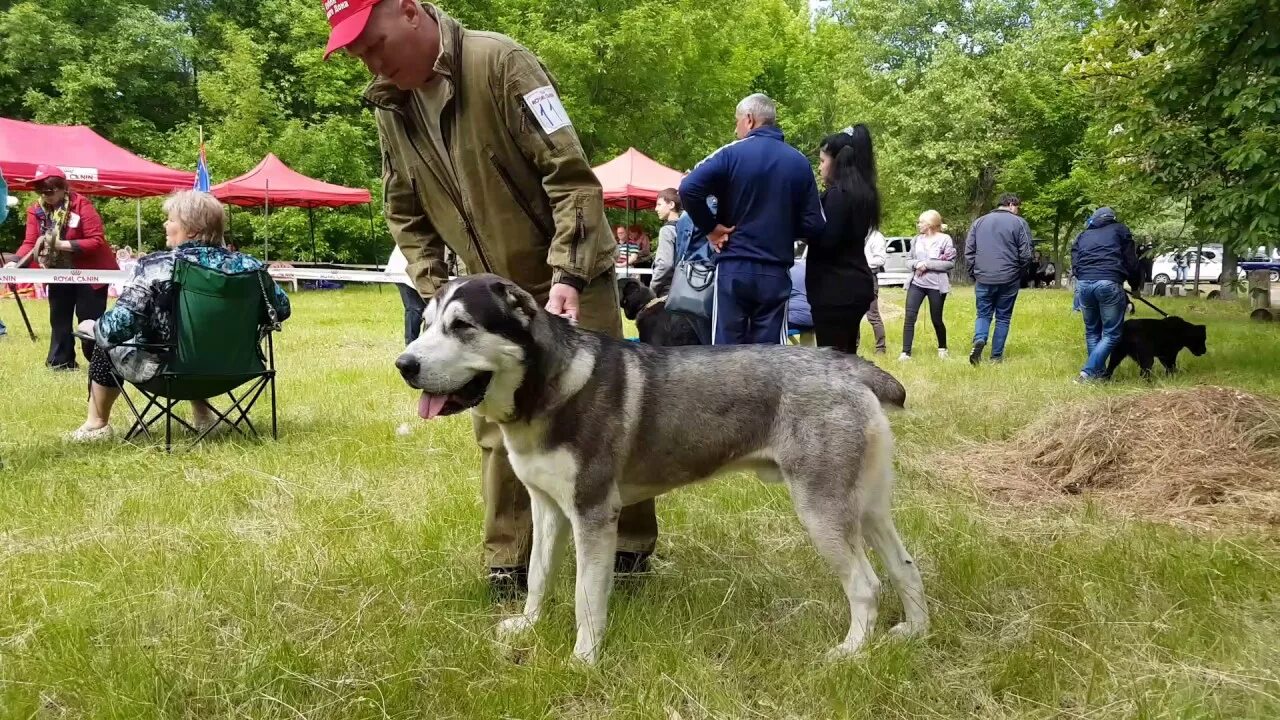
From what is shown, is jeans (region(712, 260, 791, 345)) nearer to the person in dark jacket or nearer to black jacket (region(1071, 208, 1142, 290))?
the person in dark jacket

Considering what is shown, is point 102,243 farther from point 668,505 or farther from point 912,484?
point 912,484

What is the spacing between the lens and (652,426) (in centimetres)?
291

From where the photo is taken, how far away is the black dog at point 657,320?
689cm

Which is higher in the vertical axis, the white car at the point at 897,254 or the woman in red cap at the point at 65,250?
the white car at the point at 897,254

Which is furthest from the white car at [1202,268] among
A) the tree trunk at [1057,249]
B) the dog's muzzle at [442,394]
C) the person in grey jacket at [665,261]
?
the dog's muzzle at [442,394]

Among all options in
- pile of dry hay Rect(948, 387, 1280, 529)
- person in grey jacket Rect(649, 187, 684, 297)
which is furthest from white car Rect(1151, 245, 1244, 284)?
pile of dry hay Rect(948, 387, 1280, 529)

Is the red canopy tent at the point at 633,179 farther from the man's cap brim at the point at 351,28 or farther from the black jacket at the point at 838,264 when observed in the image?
the man's cap brim at the point at 351,28

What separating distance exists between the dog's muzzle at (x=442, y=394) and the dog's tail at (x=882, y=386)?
4.34 feet

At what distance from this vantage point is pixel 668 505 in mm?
4422

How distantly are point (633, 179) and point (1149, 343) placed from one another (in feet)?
35.1

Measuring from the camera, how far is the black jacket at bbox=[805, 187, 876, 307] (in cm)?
552

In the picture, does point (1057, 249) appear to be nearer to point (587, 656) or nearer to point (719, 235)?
point (719, 235)

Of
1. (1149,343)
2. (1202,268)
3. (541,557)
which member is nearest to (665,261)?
(1149,343)

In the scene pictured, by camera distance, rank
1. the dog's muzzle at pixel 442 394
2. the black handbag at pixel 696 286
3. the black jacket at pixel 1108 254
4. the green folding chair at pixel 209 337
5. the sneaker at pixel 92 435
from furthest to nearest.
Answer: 1. the black jacket at pixel 1108 254
2. the black handbag at pixel 696 286
3. the sneaker at pixel 92 435
4. the green folding chair at pixel 209 337
5. the dog's muzzle at pixel 442 394
